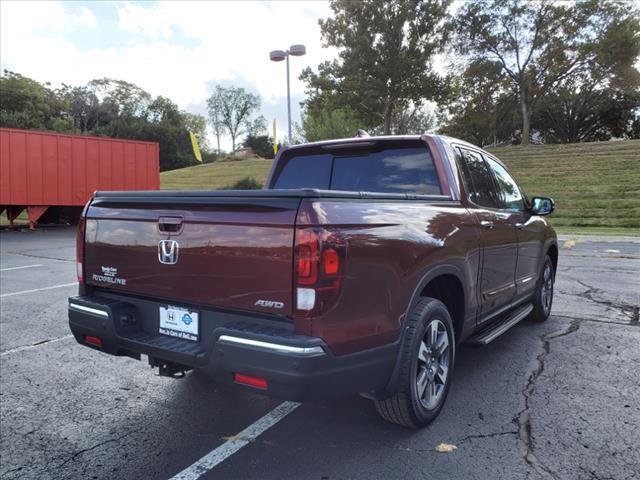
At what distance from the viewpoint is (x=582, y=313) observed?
235 inches

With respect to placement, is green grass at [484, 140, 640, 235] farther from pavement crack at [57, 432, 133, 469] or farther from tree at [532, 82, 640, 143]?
pavement crack at [57, 432, 133, 469]

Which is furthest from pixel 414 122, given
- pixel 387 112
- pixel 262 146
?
pixel 262 146

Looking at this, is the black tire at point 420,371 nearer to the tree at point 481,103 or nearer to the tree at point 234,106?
the tree at point 481,103

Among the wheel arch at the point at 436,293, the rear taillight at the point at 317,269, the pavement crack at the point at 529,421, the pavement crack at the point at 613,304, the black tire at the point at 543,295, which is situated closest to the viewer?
the rear taillight at the point at 317,269

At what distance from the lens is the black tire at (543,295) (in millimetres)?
5367

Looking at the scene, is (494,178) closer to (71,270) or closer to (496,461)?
(496,461)

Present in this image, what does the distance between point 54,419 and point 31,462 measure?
0.55 m

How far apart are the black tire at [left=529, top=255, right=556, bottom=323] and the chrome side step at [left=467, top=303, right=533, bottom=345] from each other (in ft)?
1.52

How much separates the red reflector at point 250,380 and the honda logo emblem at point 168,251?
774 mm

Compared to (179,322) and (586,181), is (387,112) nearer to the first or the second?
(586,181)

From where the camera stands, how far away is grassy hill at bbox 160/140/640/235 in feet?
61.8

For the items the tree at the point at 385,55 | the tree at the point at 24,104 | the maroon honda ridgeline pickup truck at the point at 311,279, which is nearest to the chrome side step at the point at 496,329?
the maroon honda ridgeline pickup truck at the point at 311,279

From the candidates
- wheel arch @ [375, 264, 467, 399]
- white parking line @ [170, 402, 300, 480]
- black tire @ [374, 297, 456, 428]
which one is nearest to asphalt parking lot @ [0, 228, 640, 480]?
white parking line @ [170, 402, 300, 480]

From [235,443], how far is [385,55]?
34243mm
